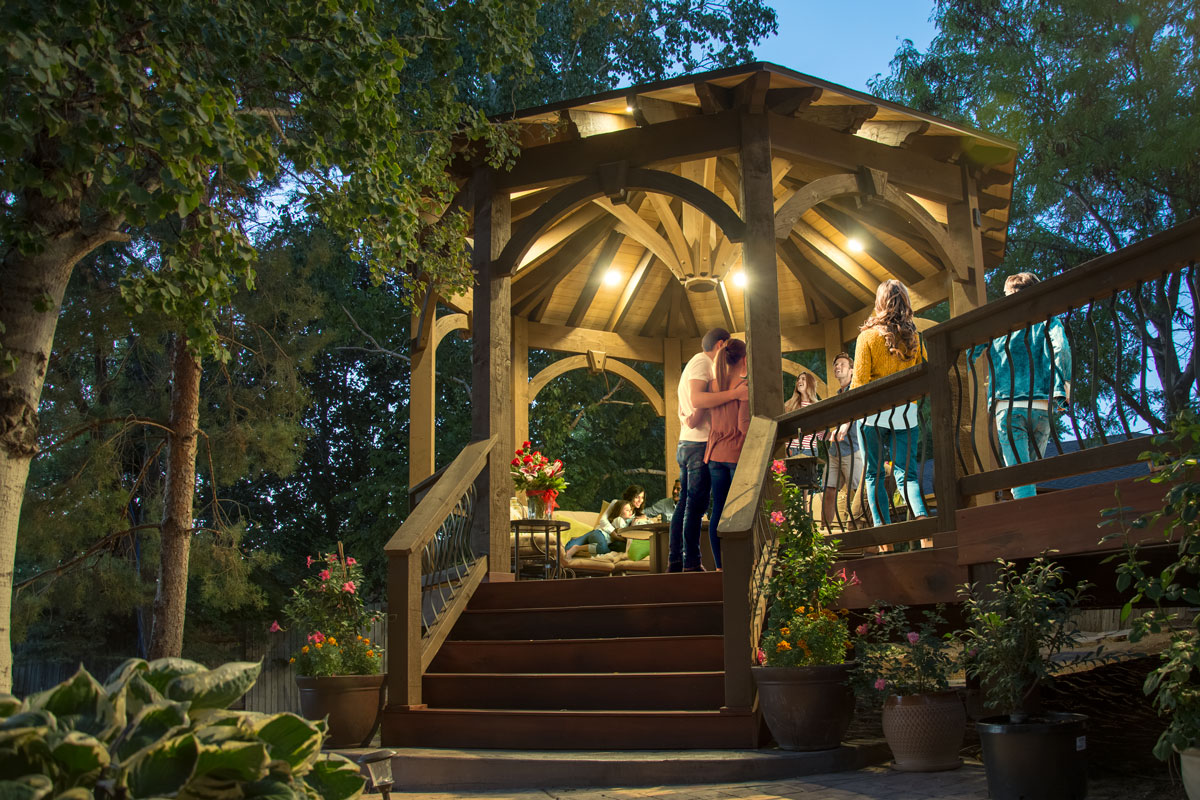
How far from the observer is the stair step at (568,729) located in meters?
5.29

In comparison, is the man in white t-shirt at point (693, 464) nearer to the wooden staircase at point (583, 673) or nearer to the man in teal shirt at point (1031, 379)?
the wooden staircase at point (583, 673)

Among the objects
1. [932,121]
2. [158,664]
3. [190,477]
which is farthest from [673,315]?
[158,664]

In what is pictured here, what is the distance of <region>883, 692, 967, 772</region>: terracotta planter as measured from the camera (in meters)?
4.86

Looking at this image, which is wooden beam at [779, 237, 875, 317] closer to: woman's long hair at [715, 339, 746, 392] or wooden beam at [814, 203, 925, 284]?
wooden beam at [814, 203, 925, 284]

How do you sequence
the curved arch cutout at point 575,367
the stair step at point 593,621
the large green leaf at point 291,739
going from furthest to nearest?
1. the curved arch cutout at point 575,367
2. the stair step at point 593,621
3. the large green leaf at point 291,739

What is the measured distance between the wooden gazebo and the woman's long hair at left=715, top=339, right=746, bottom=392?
0.34 feet

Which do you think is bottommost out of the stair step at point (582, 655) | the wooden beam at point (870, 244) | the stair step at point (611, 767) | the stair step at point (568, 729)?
the stair step at point (611, 767)

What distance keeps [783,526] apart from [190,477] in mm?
9328

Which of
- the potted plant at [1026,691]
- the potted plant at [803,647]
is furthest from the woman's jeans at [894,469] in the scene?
the potted plant at [1026,691]

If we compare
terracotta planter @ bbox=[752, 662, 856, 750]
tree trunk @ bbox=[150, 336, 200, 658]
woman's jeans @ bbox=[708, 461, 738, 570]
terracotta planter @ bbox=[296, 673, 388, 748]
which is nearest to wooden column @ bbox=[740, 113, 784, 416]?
woman's jeans @ bbox=[708, 461, 738, 570]

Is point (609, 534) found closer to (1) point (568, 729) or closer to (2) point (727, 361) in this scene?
(2) point (727, 361)

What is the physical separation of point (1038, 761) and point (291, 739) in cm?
342

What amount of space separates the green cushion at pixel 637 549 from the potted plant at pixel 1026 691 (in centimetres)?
580

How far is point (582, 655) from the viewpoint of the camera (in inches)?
247
